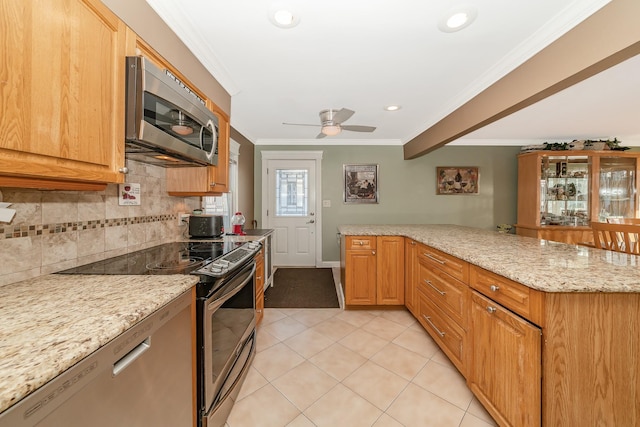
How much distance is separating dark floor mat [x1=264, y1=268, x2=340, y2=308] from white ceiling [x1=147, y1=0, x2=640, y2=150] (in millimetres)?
2329

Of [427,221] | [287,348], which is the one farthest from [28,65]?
[427,221]

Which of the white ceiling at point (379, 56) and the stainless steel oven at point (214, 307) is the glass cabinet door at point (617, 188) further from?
the stainless steel oven at point (214, 307)

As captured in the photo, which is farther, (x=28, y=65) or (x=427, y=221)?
(x=427, y=221)

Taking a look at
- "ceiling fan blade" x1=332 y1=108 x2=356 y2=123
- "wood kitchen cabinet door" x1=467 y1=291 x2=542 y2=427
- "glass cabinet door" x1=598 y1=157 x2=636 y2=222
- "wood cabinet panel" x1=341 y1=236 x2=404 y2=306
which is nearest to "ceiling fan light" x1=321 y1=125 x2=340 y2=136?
"ceiling fan blade" x1=332 y1=108 x2=356 y2=123

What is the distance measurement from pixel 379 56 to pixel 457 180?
10.9 ft

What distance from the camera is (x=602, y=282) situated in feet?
3.35

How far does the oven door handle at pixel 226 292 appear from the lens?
1202 mm

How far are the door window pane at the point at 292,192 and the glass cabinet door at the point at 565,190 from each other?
3.89m

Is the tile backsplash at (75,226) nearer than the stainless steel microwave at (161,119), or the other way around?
the tile backsplash at (75,226)

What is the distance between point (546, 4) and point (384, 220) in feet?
11.1

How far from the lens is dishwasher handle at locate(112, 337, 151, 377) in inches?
28.0

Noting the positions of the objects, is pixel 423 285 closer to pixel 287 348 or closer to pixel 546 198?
pixel 287 348

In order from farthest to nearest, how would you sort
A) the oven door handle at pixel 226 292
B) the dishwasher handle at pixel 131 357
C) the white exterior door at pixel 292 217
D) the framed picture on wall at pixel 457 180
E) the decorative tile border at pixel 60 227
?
the white exterior door at pixel 292 217 → the framed picture on wall at pixel 457 180 → the oven door handle at pixel 226 292 → the decorative tile border at pixel 60 227 → the dishwasher handle at pixel 131 357

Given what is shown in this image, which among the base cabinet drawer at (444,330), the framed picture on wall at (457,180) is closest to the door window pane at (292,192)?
the framed picture on wall at (457,180)
